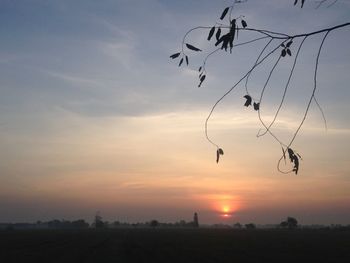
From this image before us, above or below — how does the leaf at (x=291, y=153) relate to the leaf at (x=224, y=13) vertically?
below

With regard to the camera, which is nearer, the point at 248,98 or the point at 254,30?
the point at 254,30

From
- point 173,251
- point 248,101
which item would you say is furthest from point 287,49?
point 173,251

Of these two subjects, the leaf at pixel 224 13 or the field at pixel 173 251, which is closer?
the leaf at pixel 224 13

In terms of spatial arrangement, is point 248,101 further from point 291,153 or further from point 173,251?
point 173,251

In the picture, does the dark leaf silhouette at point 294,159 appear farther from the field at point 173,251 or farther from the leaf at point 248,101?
the field at point 173,251

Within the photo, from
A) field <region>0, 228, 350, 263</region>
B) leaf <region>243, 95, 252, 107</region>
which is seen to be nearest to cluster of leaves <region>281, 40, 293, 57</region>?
leaf <region>243, 95, 252, 107</region>

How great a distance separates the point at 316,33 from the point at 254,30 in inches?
20.1

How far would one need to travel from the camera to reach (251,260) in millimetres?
36656

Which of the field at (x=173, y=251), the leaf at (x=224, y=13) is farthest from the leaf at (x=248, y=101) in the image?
the field at (x=173, y=251)

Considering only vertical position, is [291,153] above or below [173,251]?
below

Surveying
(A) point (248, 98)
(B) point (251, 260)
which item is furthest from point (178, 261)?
(A) point (248, 98)

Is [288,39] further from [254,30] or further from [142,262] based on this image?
[142,262]

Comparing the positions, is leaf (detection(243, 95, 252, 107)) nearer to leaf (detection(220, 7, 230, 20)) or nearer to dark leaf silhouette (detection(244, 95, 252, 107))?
dark leaf silhouette (detection(244, 95, 252, 107))

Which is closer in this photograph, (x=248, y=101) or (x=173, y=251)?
(x=248, y=101)
